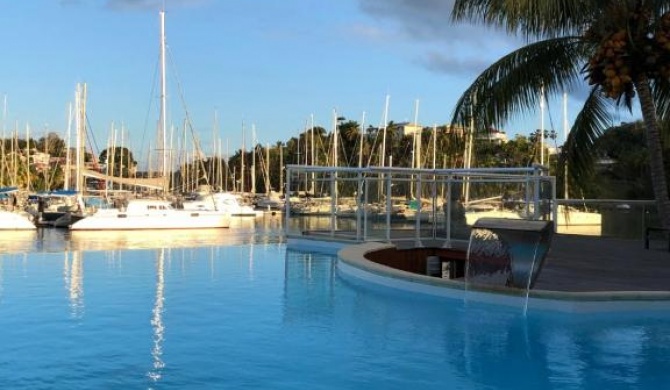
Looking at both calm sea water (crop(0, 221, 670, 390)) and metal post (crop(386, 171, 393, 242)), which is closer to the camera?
calm sea water (crop(0, 221, 670, 390))

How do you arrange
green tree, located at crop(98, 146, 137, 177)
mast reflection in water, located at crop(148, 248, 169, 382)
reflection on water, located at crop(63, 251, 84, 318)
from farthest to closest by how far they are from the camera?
green tree, located at crop(98, 146, 137, 177), reflection on water, located at crop(63, 251, 84, 318), mast reflection in water, located at crop(148, 248, 169, 382)

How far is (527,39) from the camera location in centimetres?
1484

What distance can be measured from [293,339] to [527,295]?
3.60 m

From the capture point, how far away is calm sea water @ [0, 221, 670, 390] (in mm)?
6449

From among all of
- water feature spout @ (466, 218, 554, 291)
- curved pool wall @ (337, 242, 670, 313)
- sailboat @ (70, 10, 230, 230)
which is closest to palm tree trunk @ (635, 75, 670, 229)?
water feature spout @ (466, 218, 554, 291)

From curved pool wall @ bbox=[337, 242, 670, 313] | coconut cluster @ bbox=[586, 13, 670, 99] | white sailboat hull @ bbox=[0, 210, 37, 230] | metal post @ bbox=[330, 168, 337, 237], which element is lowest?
white sailboat hull @ bbox=[0, 210, 37, 230]

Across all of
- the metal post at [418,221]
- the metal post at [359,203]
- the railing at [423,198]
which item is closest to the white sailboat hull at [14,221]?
the railing at [423,198]

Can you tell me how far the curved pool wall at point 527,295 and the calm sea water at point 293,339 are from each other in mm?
160

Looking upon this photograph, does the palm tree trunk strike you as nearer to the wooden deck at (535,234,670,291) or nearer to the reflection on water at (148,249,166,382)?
the wooden deck at (535,234,670,291)

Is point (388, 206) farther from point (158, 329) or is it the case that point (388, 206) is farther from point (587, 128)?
point (158, 329)

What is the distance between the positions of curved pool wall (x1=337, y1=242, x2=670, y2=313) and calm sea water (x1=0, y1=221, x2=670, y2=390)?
0.52ft

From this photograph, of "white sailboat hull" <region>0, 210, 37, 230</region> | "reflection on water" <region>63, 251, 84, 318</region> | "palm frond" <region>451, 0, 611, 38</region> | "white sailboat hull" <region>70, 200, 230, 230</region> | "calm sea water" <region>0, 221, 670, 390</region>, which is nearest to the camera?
"calm sea water" <region>0, 221, 670, 390</region>

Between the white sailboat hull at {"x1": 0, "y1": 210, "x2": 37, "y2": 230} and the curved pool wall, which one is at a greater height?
the curved pool wall

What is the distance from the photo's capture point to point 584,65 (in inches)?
588
